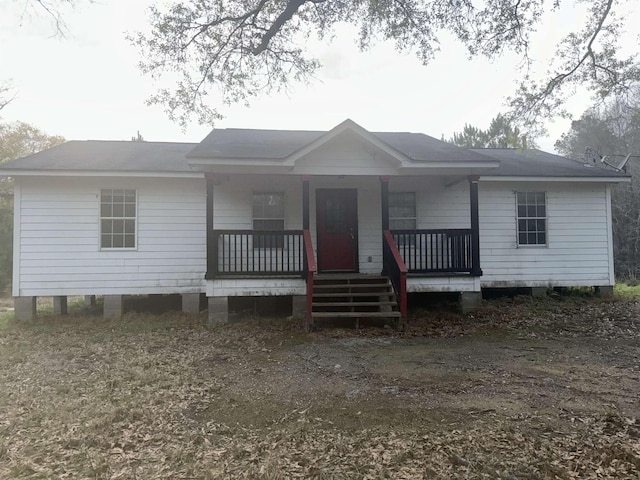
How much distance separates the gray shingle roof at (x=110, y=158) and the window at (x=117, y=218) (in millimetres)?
642

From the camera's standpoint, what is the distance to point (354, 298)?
845 cm

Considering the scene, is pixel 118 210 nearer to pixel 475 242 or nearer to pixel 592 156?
pixel 475 242

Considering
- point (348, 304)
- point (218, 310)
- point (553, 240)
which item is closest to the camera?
point (348, 304)

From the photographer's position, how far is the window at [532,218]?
10.4 meters

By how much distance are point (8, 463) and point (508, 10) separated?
11.5 metres

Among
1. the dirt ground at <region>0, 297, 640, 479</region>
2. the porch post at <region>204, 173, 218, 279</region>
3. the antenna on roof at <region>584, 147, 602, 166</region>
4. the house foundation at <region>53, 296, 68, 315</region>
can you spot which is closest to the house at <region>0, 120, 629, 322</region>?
the porch post at <region>204, 173, 218, 279</region>


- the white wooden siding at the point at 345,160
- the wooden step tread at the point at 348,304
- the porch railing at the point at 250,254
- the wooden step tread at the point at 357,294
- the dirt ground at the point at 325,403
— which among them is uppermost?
the white wooden siding at the point at 345,160

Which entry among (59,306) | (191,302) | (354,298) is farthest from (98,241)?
(354,298)

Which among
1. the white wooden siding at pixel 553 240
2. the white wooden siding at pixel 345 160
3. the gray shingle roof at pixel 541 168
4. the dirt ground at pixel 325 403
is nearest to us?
the dirt ground at pixel 325 403

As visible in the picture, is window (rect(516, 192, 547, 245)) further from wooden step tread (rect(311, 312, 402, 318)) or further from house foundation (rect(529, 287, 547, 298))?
wooden step tread (rect(311, 312, 402, 318))

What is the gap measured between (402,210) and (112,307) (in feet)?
22.6

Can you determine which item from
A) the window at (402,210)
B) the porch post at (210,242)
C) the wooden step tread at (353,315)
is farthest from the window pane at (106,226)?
the window at (402,210)

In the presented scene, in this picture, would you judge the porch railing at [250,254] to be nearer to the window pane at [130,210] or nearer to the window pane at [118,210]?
the window pane at [130,210]

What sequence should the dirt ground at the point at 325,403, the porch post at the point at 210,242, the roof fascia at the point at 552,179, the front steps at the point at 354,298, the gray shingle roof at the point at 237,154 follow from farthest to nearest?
the roof fascia at the point at 552,179
the gray shingle roof at the point at 237,154
the porch post at the point at 210,242
the front steps at the point at 354,298
the dirt ground at the point at 325,403
